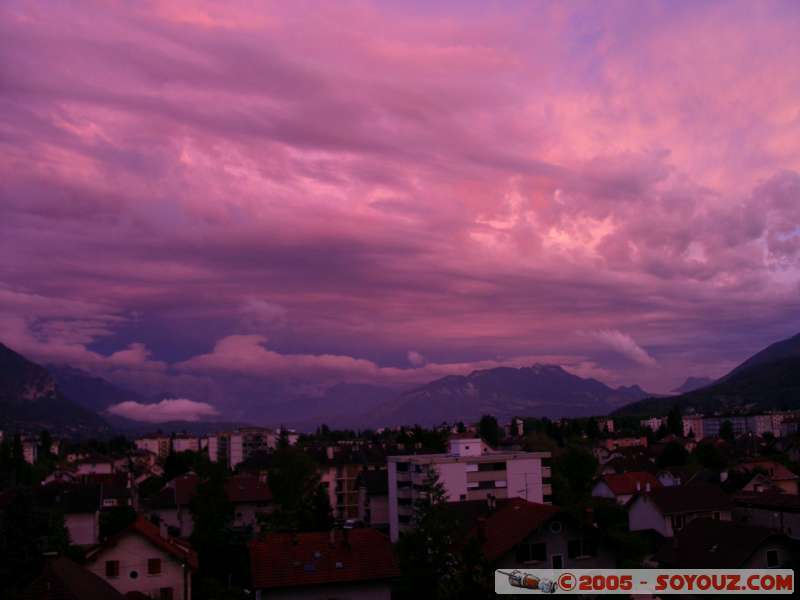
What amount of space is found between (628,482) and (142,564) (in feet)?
224

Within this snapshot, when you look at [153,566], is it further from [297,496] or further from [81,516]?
[297,496]

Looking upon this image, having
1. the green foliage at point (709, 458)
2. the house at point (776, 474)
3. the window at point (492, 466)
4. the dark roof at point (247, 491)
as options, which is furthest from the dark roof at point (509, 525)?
the green foliage at point (709, 458)

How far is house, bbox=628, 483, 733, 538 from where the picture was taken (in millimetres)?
73625

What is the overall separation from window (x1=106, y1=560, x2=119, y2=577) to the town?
8 centimetres

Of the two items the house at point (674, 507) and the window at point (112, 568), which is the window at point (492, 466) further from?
the window at point (112, 568)

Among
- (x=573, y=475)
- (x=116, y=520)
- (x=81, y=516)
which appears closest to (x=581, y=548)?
(x=116, y=520)

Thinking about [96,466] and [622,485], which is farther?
[96,466]

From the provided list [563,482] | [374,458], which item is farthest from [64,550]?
[374,458]

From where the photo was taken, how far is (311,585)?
1626 inches

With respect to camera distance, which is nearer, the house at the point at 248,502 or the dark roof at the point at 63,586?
the dark roof at the point at 63,586

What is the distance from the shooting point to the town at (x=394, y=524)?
4238 cm

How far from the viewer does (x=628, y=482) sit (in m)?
102

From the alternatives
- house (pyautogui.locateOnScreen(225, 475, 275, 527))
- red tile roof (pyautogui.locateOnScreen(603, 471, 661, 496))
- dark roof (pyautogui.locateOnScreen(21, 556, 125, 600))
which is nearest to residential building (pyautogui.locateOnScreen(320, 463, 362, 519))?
house (pyautogui.locateOnScreen(225, 475, 275, 527))

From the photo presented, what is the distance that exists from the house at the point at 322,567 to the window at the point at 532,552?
22.1 ft
